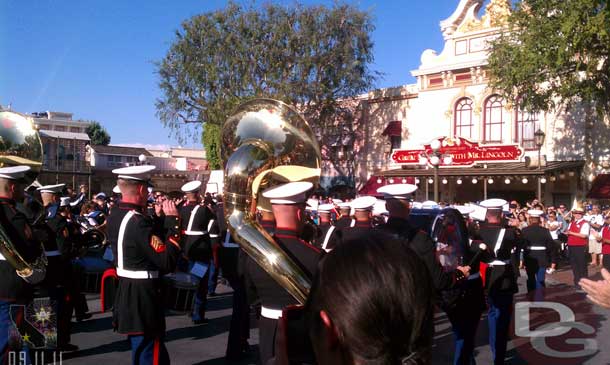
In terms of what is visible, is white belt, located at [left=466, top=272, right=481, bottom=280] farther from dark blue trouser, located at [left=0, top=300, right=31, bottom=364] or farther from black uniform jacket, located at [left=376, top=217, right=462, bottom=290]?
dark blue trouser, located at [left=0, top=300, right=31, bottom=364]

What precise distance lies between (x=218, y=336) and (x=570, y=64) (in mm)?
15477

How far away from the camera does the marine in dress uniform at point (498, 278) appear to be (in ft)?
20.0

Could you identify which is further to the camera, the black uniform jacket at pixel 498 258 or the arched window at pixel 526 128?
the arched window at pixel 526 128

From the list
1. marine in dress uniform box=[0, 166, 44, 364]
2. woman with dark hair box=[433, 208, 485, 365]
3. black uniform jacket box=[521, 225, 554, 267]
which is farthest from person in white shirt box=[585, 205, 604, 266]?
marine in dress uniform box=[0, 166, 44, 364]

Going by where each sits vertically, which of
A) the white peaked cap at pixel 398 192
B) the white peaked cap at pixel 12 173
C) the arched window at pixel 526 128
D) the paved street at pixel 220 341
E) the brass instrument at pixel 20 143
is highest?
the arched window at pixel 526 128

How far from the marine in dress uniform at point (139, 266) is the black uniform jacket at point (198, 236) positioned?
4058mm

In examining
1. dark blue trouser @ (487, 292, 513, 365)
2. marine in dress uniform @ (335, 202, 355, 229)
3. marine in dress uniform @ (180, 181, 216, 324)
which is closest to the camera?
dark blue trouser @ (487, 292, 513, 365)

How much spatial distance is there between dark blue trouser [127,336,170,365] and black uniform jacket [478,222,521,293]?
3.58 meters

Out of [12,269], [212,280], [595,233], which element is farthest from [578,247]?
[12,269]

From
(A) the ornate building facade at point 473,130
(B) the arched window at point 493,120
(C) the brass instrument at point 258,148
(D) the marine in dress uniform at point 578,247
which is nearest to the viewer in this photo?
(C) the brass instrument at point 258,148

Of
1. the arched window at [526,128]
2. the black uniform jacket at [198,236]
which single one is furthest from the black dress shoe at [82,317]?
the arched window at [526,128]

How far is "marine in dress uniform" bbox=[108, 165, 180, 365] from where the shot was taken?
4.36 metres

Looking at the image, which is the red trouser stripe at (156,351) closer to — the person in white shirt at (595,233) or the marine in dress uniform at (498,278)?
the marine in dress uniform at (498,278)

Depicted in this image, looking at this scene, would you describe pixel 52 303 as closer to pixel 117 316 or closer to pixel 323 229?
pixel 117 316
